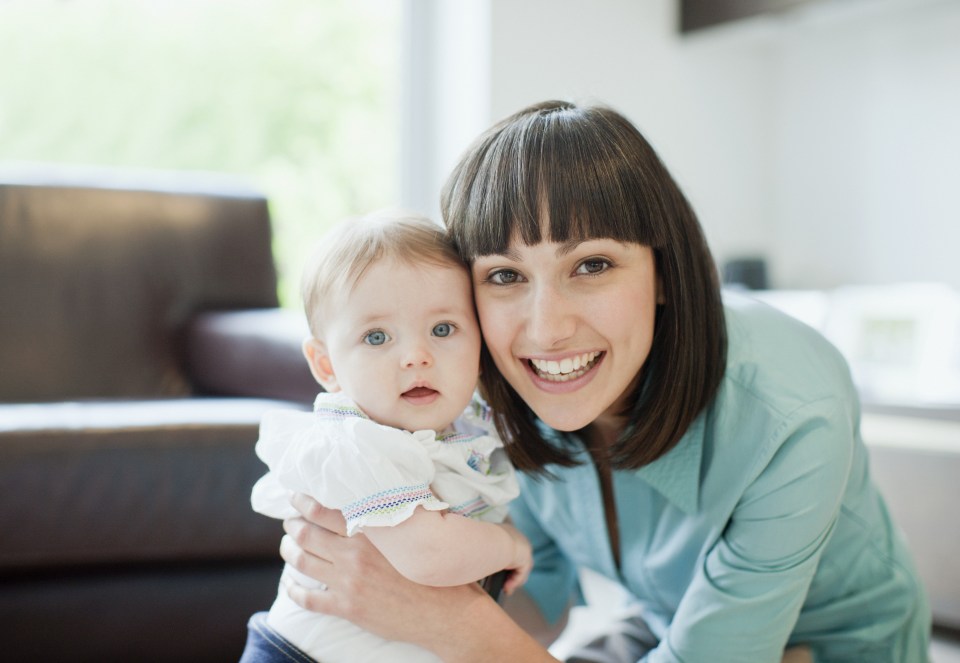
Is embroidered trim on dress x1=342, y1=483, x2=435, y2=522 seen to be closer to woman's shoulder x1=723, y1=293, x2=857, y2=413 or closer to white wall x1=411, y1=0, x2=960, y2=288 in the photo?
woman's shoulder x1=723, y1=293, x2=857, y2=413

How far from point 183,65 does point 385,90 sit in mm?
644

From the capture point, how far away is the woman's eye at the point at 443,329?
1012 mm

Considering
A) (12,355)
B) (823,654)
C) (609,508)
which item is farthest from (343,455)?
(12,355)

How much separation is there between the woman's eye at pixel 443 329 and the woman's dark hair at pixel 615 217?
0.29ft

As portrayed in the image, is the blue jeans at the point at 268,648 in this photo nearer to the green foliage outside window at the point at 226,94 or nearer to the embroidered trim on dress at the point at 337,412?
the embroidered trim on dress at the point at 337,412

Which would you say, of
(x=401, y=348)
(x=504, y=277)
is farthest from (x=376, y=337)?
(x=504, y=277)

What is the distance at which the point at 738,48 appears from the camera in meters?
3.00

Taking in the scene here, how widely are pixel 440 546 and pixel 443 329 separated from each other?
254 mm

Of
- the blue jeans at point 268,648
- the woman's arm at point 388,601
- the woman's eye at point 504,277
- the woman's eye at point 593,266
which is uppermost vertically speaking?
the woman's eye at point 593,266

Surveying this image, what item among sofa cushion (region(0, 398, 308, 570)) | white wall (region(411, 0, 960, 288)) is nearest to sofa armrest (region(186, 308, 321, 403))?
sofa cushion (region(0, 398, 308, 570))

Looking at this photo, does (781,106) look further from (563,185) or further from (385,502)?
(385,502)

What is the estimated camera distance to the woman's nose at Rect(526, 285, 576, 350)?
3.18 feet

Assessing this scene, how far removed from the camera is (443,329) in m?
1.02

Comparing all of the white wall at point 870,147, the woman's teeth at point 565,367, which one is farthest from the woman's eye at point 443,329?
the white wall at point 870,147
